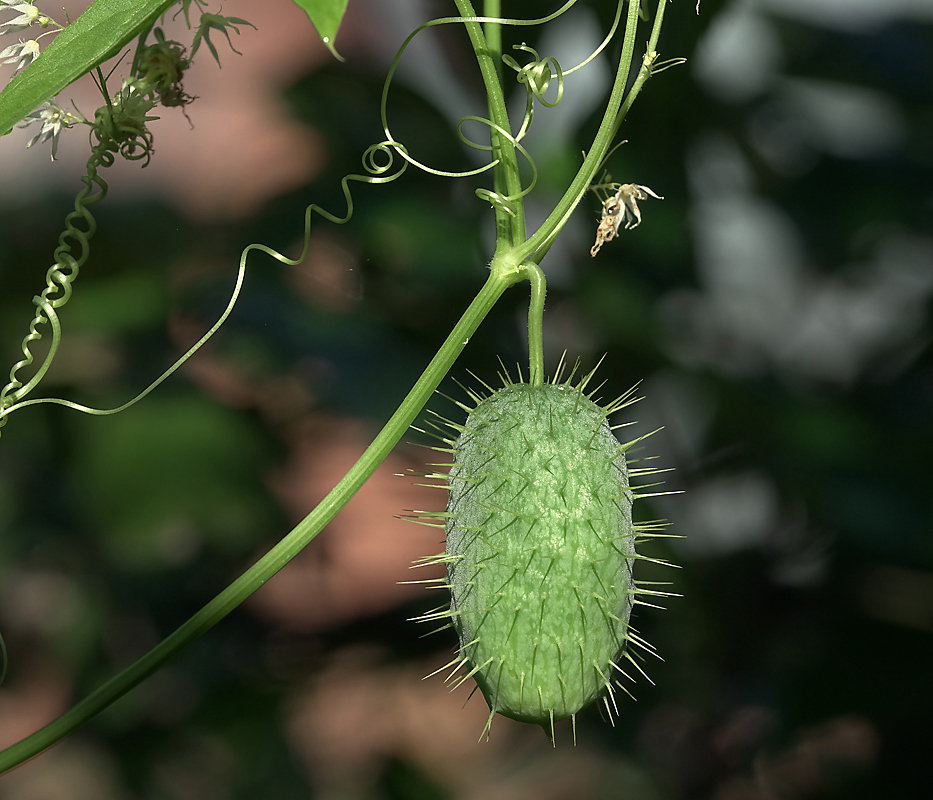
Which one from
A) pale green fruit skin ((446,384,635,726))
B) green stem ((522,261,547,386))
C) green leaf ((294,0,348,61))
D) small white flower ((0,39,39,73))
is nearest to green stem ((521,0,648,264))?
green stem ((522,261,547,386))

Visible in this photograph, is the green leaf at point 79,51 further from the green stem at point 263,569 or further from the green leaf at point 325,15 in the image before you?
the green stem at point 263,569

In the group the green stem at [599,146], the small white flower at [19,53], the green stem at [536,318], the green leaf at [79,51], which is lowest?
the green stem at [536,318]

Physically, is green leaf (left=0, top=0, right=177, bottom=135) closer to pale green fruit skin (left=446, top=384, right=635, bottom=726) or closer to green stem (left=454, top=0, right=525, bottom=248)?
green stem (left=454, top=0, right=525, bottom=248)

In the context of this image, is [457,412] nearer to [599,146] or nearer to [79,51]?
[599,146]

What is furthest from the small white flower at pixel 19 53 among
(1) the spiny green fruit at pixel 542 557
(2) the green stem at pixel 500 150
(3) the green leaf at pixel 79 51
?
(1) the spiny green fruit at pixel 542 557

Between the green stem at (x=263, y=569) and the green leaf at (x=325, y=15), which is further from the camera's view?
the green stem at (x=263, y=569)
